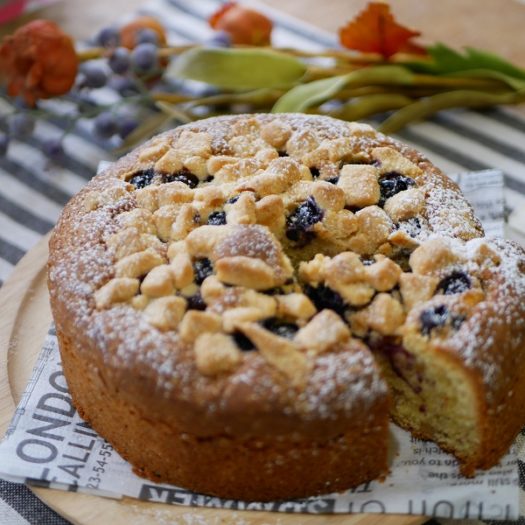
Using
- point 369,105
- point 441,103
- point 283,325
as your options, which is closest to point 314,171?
point 283,325

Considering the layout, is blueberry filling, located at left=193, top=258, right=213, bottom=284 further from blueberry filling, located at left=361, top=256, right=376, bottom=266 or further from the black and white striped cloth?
the black and white striped cloth

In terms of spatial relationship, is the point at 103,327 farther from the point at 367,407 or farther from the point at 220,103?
the point at 220,103

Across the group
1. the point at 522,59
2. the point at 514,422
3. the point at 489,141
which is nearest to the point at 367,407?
the point at 514,422

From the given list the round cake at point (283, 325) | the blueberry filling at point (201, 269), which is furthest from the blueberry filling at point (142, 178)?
the blueberry filling at point (201, 269)

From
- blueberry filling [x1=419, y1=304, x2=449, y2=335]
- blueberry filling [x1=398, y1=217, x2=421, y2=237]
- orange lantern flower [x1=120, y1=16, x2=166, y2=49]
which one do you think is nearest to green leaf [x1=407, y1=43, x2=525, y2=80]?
orange lantern flower [x1=120, y1=16, x2=166, y2=49]

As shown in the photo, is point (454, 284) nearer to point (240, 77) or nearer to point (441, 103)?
point (441, 103)

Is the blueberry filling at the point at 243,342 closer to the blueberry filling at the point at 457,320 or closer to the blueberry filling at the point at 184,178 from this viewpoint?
the blueberry filling at the point at 457,320
